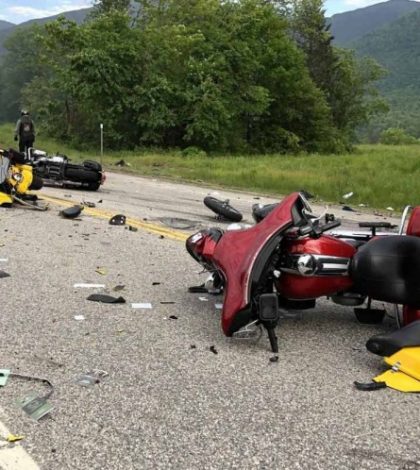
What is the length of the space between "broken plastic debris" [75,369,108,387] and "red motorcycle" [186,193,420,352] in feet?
2.95

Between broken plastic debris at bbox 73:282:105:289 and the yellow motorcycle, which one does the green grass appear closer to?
the yellow motorcycle

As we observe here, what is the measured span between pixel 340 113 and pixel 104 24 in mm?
31866

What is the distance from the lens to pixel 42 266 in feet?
21.2

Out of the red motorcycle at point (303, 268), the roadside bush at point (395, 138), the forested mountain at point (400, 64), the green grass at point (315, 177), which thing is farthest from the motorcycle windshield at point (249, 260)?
the forested mountain at point (400, 64)

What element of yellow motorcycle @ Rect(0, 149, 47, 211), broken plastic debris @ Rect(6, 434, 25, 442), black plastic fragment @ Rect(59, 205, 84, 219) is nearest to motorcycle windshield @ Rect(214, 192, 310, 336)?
broken plastic debris @ Rect(6, 434, 25, 442)

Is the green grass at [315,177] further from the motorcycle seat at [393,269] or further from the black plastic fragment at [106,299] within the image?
the motorcycle seat at [393,269]

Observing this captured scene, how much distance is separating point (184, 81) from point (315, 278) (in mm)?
32404

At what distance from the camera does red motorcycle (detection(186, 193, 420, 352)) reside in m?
3.99

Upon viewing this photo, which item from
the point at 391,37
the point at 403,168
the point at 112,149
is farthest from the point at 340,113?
the point at 391,37

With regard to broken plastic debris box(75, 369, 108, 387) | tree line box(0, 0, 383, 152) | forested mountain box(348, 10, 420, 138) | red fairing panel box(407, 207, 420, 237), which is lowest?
broken plastic debris box(75, 369, 108, 387)

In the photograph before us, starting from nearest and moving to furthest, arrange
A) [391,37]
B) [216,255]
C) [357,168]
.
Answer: [216,255] → [357,168] → [391,37]

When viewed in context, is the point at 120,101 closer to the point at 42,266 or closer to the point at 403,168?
the point at 403,168

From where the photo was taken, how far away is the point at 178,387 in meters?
3.55

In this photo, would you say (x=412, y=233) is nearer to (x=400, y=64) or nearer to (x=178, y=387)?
(x=178, y=387)
